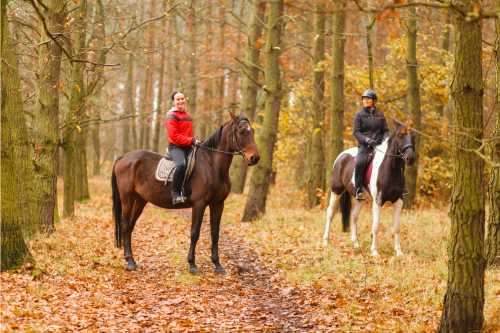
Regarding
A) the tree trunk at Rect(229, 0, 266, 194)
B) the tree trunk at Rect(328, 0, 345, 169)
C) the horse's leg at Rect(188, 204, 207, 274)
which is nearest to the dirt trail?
the horse's leg at Rect(188, 204, 207, 274)

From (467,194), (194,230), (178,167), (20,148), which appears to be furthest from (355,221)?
(20,148)

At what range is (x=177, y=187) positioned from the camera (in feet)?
25.2

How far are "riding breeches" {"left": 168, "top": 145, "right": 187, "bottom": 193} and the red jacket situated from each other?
0.15m

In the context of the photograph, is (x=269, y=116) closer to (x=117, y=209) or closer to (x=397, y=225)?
(x=397, y=225)

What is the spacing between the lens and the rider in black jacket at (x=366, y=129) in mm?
8945

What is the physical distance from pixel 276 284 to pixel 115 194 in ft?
12.2

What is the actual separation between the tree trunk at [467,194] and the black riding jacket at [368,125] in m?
4.83

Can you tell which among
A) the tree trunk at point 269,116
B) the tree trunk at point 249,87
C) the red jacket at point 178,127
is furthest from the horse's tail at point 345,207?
the tree trunk at point 249,87

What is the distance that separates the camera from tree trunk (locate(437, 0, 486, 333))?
4129 mm

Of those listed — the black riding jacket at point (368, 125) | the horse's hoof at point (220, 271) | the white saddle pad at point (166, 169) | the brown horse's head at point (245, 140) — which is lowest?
the horse's hoof at point (220, 271)

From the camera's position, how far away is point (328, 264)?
7.59m

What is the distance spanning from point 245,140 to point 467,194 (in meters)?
3.95

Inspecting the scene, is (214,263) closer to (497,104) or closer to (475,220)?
(475,220)

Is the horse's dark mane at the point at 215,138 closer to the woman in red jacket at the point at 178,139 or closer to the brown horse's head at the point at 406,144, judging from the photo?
the woman in red jacket at the point at 178,139
